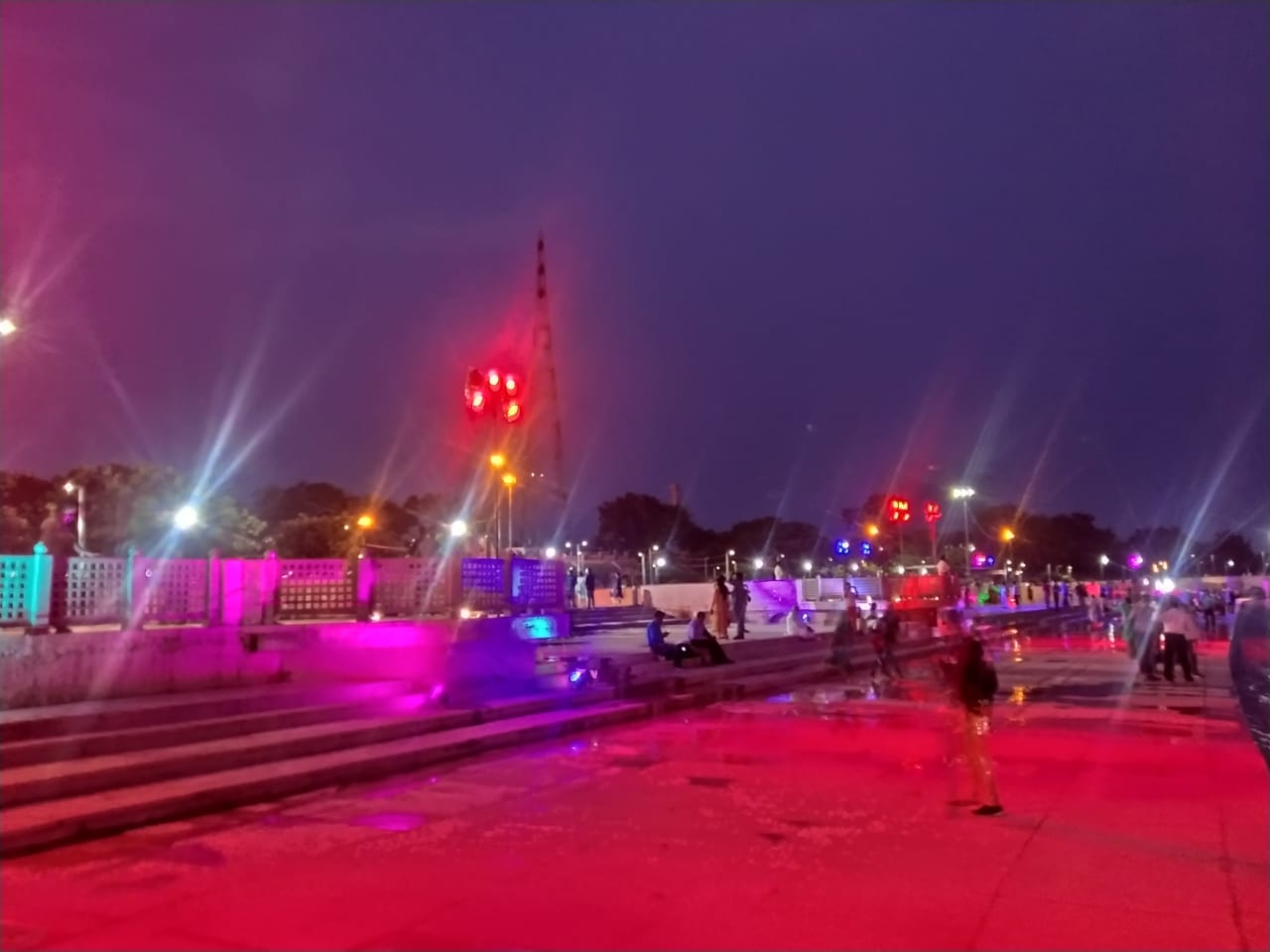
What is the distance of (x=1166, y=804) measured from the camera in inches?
369

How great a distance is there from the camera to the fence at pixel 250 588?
13.6m

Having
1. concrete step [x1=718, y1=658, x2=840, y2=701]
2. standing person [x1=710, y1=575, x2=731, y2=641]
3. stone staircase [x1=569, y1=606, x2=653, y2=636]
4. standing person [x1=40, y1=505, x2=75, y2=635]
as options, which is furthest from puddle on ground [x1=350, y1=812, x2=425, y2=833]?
stone staircase [x1=569, y1=606, x2=653, y2=636]

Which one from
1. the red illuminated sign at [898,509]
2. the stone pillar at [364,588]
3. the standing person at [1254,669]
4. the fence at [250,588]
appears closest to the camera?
the fence at [250,588]

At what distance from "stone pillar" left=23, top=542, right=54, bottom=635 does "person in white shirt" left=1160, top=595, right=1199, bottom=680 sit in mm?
19721

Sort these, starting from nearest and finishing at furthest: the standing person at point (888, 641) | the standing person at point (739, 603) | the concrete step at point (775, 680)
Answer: the concrete step at point (775, 680), the standing person at point (888, 641), the standing person at point (739, 603)

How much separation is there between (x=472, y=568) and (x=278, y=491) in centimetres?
6899

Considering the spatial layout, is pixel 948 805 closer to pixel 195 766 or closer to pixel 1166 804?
pixel 1166 804

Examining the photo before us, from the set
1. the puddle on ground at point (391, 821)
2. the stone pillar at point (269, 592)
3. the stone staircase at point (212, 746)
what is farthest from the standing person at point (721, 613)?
the puddle on ground at point (391, 821)

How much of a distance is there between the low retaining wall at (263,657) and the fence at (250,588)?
84 centimetres

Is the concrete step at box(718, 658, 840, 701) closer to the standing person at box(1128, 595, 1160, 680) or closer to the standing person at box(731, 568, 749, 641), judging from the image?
the standing person at box(731, 568, 749, 641)

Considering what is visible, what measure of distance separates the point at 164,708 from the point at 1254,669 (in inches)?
939

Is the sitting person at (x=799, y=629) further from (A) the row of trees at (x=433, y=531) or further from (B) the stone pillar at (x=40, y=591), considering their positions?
(B) the stone pillar at (x=40, y=591)

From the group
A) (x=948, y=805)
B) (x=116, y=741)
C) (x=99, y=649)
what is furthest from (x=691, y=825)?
(x=99, y=649)

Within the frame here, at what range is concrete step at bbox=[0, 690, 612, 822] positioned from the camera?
341 inches
